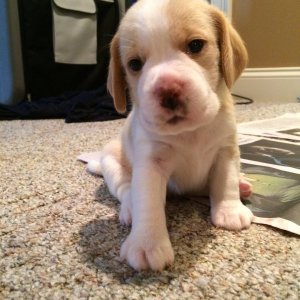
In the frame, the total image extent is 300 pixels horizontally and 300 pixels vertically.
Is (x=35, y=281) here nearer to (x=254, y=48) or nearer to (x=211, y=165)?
(x=211, y=165)

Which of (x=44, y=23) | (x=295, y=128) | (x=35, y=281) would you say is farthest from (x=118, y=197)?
(x=44, y=23)

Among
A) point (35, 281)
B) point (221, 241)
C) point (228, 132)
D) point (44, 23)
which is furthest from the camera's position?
point (44, 23)

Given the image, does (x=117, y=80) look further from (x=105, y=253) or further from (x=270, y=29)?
(x=270, y=29)

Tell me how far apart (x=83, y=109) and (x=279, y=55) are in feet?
5.34

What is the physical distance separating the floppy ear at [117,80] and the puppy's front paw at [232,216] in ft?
1.19

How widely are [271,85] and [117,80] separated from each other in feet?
7.78

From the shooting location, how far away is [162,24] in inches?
31.2

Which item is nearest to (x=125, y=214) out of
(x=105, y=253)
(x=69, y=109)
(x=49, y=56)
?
(x=105, y=253)

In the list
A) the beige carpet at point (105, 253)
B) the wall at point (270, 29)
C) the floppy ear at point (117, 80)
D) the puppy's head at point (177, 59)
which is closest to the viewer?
the beige carpet at point (105, 253)

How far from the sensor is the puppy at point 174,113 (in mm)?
737

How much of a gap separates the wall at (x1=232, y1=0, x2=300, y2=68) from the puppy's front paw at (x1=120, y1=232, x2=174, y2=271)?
2.68 meters

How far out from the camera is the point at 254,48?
312 cm

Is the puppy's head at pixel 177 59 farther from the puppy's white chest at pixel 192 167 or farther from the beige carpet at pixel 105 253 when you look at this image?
the beige carpet at pixel 105 253

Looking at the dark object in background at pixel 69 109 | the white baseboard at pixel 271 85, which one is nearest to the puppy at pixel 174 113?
the dark object in background at pixel 69 109
